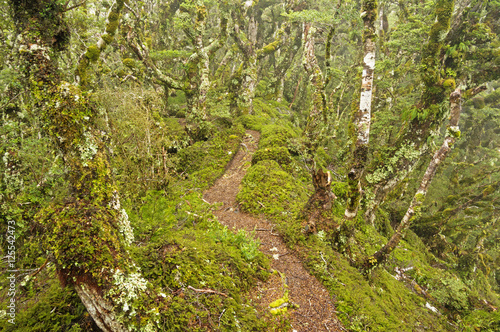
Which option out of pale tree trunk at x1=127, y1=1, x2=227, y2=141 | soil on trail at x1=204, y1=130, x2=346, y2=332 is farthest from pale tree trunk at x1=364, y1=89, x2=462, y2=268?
pale tree trunk at x1=127, y1=1, x2=227, y2=141

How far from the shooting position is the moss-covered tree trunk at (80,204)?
2338mm

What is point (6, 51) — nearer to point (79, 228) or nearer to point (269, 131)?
point (79, 228)

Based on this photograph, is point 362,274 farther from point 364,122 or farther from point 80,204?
point 80,204

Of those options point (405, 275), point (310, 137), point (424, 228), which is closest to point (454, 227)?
point (424, 228)

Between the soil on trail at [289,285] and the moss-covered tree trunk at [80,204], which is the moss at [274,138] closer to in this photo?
the soil on trail at [289,285]

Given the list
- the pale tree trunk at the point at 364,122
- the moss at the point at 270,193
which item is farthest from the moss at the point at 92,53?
the pale tree trunk at the point at 364,122

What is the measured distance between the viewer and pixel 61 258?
2.30 meters

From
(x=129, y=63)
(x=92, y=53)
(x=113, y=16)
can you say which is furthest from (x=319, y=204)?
(x=129, y=63)

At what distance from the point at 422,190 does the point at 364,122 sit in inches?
75.8

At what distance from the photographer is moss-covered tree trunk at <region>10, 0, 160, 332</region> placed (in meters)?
2.34

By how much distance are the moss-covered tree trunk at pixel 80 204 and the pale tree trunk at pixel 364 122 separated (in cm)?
425

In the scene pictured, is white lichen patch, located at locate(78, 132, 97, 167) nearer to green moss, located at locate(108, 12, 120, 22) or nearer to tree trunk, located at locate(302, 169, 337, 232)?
green moss, located at locate(108, 12, 120, 22)

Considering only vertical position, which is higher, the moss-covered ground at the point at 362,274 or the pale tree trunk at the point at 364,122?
the pale tree trunk at the point at 364,122

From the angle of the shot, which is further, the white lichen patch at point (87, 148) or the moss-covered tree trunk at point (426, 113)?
the moss-covered tree trunk at point (426, 113)
